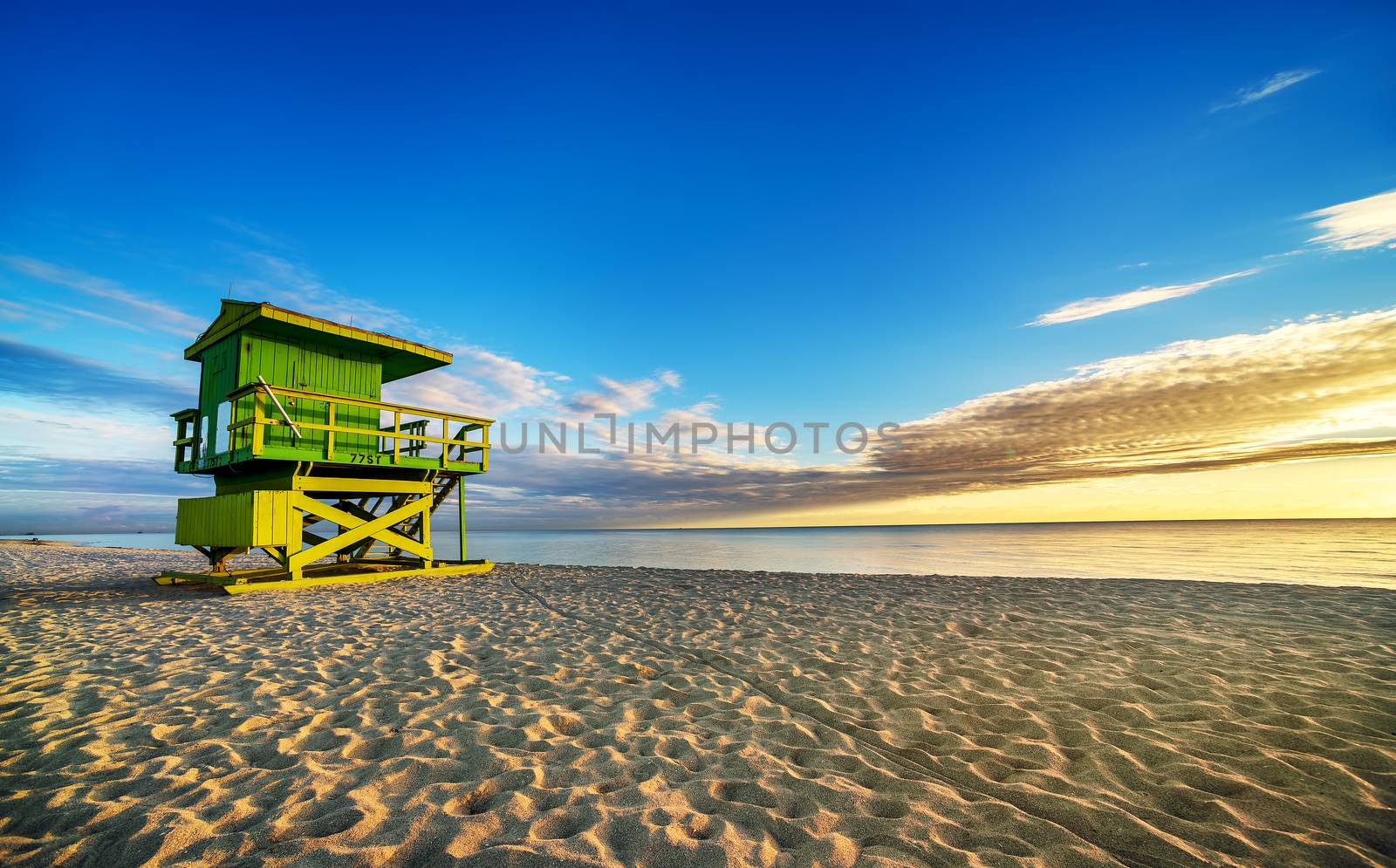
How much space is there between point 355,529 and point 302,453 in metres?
2.11

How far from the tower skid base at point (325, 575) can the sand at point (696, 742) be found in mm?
2971

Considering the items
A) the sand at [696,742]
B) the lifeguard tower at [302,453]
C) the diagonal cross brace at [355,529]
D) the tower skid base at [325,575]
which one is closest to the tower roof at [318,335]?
the lifeguard tower at [302,453]

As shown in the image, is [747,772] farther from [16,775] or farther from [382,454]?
[382,454]

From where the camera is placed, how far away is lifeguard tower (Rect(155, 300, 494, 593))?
35.6 feet

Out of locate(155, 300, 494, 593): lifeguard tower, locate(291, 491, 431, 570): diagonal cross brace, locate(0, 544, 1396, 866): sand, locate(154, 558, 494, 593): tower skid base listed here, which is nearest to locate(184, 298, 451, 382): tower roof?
locate(155, 300, 494, 593): lifeguard tower

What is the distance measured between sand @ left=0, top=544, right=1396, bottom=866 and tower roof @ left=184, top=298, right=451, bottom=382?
6297 millimetres

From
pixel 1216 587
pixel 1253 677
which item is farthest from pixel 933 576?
pixel 1253 677

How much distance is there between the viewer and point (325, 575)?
12188mm

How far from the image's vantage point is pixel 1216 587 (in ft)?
37.2

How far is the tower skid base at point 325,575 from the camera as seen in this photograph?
35.6 ft

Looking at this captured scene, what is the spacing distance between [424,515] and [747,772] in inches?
484

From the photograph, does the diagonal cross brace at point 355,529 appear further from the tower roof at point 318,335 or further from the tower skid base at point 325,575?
the tower roof at point 318,335

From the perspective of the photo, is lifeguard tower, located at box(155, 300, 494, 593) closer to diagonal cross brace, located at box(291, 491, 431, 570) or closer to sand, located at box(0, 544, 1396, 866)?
diagonal cross brace, located at box(291, 491, 431, 570)

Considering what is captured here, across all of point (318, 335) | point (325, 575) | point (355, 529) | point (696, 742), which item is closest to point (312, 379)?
point (318, 335)
